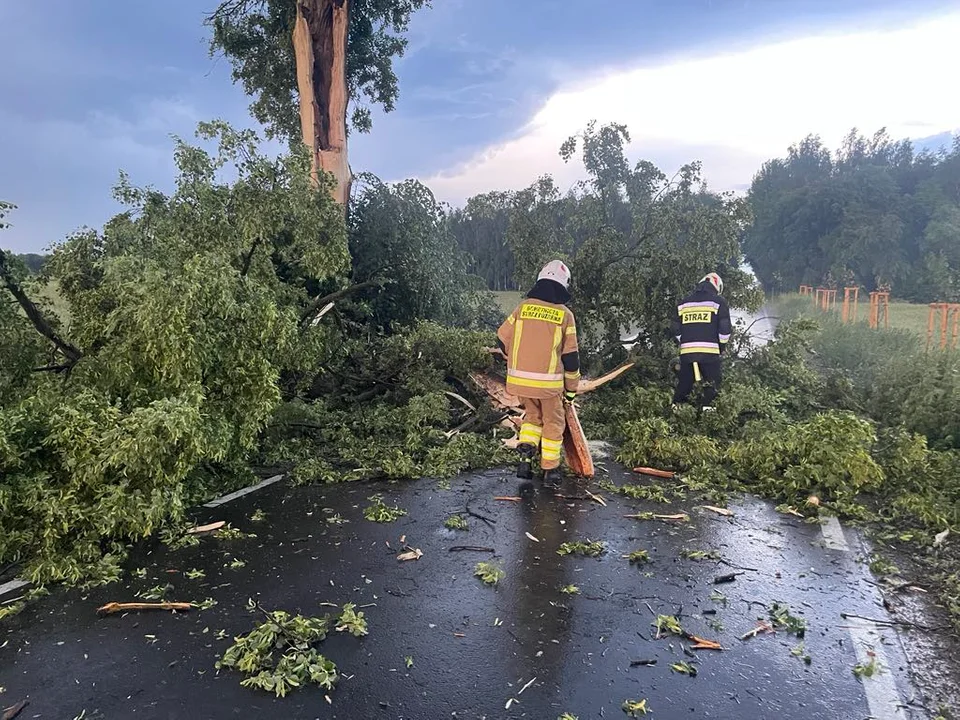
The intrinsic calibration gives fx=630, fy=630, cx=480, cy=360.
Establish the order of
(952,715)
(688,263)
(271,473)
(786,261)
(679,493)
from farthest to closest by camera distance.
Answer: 1. (786,261)
2. (688,263)
3. (271,473)
4. (679,493)
5. (952,715)

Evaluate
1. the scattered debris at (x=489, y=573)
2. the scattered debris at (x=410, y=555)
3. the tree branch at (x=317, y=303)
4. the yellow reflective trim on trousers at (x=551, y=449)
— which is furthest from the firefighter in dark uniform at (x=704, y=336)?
the scattered debris at (x=410, y=555)

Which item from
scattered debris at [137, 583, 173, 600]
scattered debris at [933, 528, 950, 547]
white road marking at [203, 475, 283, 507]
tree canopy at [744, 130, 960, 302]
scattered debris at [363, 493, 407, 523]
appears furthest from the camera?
tree canopy at [744, 130, 960, 302]

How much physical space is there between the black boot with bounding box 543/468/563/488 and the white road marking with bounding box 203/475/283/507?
2441 mm

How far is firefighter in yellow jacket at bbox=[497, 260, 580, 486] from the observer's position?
5.63 m

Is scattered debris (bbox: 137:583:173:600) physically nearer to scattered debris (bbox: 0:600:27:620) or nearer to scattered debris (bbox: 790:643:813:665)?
scattered debris (bbox: 0:600:27:620)

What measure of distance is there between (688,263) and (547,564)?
573 centimetres

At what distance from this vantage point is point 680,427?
23.6 ft

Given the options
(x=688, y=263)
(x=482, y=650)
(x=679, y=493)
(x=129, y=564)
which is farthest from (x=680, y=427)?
(x=129, y=564)

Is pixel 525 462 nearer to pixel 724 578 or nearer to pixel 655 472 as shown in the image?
pixel 655 472

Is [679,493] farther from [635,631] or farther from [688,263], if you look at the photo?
[688,263]

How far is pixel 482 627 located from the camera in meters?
3.31

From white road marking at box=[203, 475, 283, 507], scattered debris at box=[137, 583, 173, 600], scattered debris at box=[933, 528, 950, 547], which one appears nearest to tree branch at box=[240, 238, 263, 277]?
white road marking at box=[203, 475, 283, 507]

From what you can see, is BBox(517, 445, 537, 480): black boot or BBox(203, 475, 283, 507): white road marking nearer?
BBox(203, 475, 283, 507): white road marking

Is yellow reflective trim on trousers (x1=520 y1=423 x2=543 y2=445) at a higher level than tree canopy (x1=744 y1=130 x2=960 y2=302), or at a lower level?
lower
